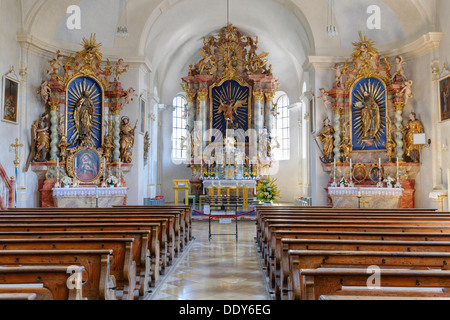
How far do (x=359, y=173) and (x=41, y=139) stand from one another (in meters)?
11.8

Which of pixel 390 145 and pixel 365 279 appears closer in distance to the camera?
pixel 365 279

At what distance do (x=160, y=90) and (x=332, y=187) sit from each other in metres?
12.3

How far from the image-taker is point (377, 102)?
1450cm

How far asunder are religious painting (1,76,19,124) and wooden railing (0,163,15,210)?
2165mm

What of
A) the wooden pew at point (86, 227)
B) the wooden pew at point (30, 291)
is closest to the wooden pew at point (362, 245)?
the wooden pew at point (86, 227)

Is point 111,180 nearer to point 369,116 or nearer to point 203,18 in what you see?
point 369,116

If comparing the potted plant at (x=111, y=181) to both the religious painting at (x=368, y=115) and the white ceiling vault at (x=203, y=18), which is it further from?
the religious painting at (x=368, y=115)

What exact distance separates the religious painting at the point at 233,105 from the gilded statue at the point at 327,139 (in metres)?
7.04

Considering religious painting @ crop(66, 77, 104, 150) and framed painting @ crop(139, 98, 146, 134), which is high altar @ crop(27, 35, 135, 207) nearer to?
religious painting @ crop(66, 77, 104, 150)

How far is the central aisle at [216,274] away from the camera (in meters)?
5.45

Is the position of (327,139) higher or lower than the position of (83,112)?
lower

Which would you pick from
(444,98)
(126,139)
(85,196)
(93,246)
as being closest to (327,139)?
(444,98)

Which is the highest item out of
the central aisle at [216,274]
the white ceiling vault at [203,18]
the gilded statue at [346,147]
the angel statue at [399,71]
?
the white ceiling vault at [203,18]

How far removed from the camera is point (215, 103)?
850 inches
